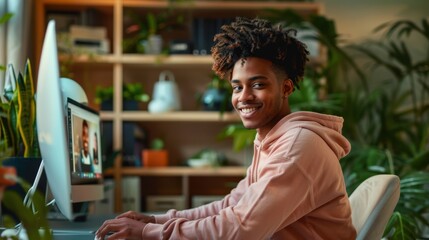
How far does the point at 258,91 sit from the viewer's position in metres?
1.59

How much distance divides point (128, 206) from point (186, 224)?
291cm

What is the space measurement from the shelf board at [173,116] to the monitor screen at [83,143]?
1.97 meters

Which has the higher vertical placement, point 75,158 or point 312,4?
point 312,4

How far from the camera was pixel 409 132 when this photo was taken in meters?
4.14

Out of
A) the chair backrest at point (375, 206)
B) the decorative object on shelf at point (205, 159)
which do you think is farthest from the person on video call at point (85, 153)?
the decorative object on shelf at point (205, 159)

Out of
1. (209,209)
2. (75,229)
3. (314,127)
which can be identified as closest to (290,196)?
(314,127)

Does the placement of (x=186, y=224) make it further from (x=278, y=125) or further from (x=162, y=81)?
(x=162, y=81)

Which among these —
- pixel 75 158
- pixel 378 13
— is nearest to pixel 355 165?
pixel 378 13

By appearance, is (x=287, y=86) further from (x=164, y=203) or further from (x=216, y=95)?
(x=164, y=203)

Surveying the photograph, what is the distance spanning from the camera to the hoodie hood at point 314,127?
1.53 metres

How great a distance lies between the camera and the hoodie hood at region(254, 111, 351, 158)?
1.53 metres

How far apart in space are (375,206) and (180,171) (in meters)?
2.69

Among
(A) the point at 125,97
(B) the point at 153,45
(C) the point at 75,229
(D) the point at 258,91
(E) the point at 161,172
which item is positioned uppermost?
(B) the point at 153,45

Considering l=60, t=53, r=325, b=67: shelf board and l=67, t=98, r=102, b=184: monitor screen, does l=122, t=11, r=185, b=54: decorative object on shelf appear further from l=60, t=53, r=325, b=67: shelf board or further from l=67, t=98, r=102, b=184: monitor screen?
l=67, t=98, r=102, b=184: monitor screen
